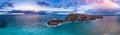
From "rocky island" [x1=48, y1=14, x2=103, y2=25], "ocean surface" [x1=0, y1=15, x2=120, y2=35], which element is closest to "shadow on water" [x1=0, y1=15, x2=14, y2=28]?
"ocean surface" [x1=0, y1=15, x2=120, y2=35]

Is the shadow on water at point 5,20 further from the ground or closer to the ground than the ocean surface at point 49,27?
further from the ground

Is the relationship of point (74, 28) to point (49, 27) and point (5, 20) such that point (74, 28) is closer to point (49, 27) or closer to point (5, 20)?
point (49, 27)

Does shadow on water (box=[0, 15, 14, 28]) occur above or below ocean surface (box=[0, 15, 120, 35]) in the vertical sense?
above

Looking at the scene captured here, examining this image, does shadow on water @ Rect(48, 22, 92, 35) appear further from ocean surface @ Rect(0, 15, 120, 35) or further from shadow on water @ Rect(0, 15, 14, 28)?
shadow on water @ Rect(0, 15, 14, 28)

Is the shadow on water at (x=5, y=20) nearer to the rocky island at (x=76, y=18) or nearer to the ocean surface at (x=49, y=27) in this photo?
the ocean surface at (x=49, y=27)

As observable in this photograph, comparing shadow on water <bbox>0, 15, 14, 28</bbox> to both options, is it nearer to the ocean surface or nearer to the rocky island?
the ocean surface

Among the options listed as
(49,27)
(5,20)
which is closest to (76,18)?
(49,27)

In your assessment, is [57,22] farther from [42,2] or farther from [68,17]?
[42,2]

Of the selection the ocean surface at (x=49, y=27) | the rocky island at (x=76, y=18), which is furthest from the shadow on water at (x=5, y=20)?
the rocky island at (x=76, y=18)
